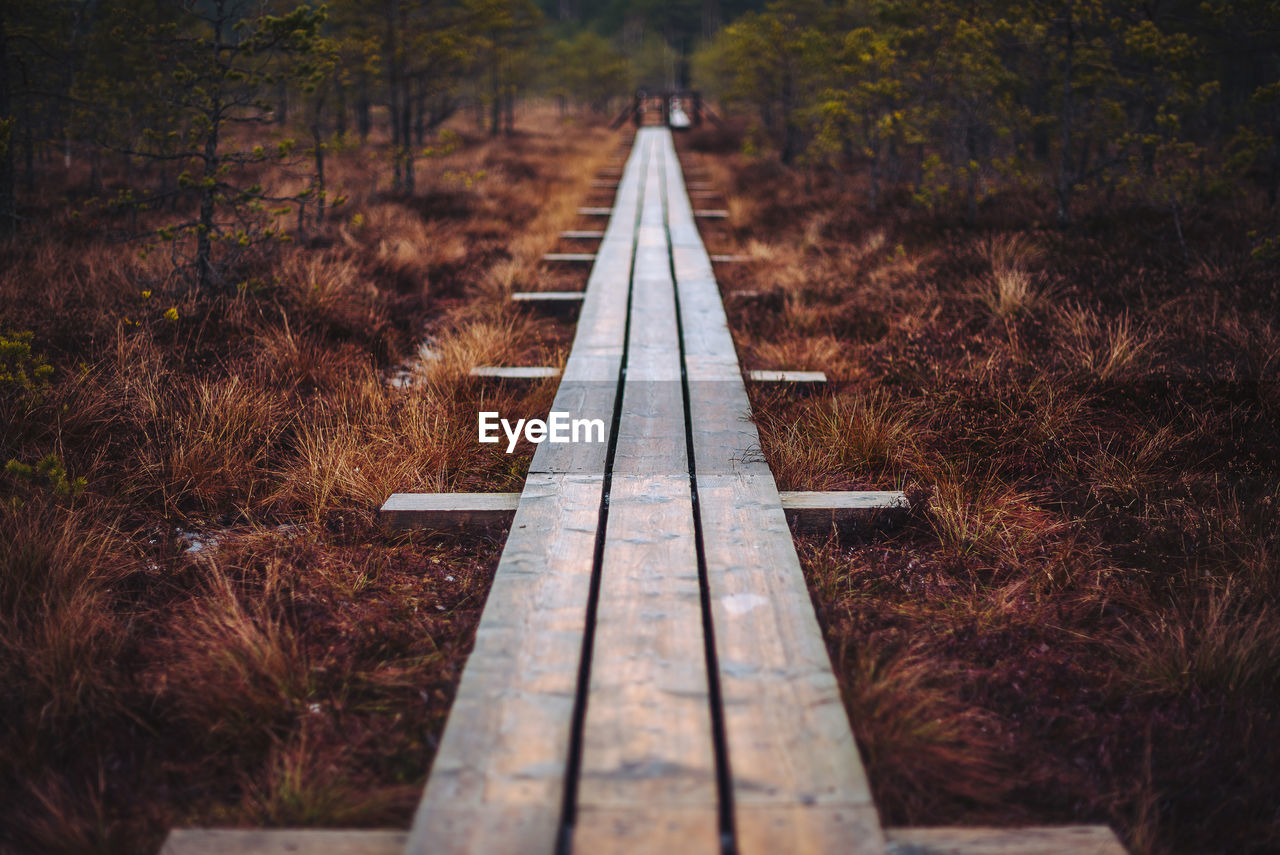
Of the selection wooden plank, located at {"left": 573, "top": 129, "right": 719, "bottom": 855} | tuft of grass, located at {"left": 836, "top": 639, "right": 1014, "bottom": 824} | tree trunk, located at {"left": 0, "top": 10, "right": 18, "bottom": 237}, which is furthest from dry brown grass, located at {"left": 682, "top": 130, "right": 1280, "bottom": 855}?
tree trunk, located at {"left": 0, "top": 10, "right": 18, "bottom": 237}

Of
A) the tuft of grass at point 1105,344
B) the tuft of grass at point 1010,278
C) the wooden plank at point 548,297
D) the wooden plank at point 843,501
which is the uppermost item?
the tuft of grass at point 1010,278

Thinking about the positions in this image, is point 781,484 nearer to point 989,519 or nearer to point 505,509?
point 989,519

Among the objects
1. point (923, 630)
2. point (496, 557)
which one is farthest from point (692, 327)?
→ point (923, 630)

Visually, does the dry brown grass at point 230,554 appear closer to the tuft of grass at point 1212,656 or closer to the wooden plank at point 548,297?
the wooden plank at point 548,297

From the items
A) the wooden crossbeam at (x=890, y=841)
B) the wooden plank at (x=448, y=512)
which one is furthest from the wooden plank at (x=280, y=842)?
the wooden plank at (x=448, y=512)

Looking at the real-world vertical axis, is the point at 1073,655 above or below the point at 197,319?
below

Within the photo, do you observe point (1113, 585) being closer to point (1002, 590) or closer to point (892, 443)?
point (1002, 590)

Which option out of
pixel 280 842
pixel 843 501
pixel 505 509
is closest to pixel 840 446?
pixel 843 501
